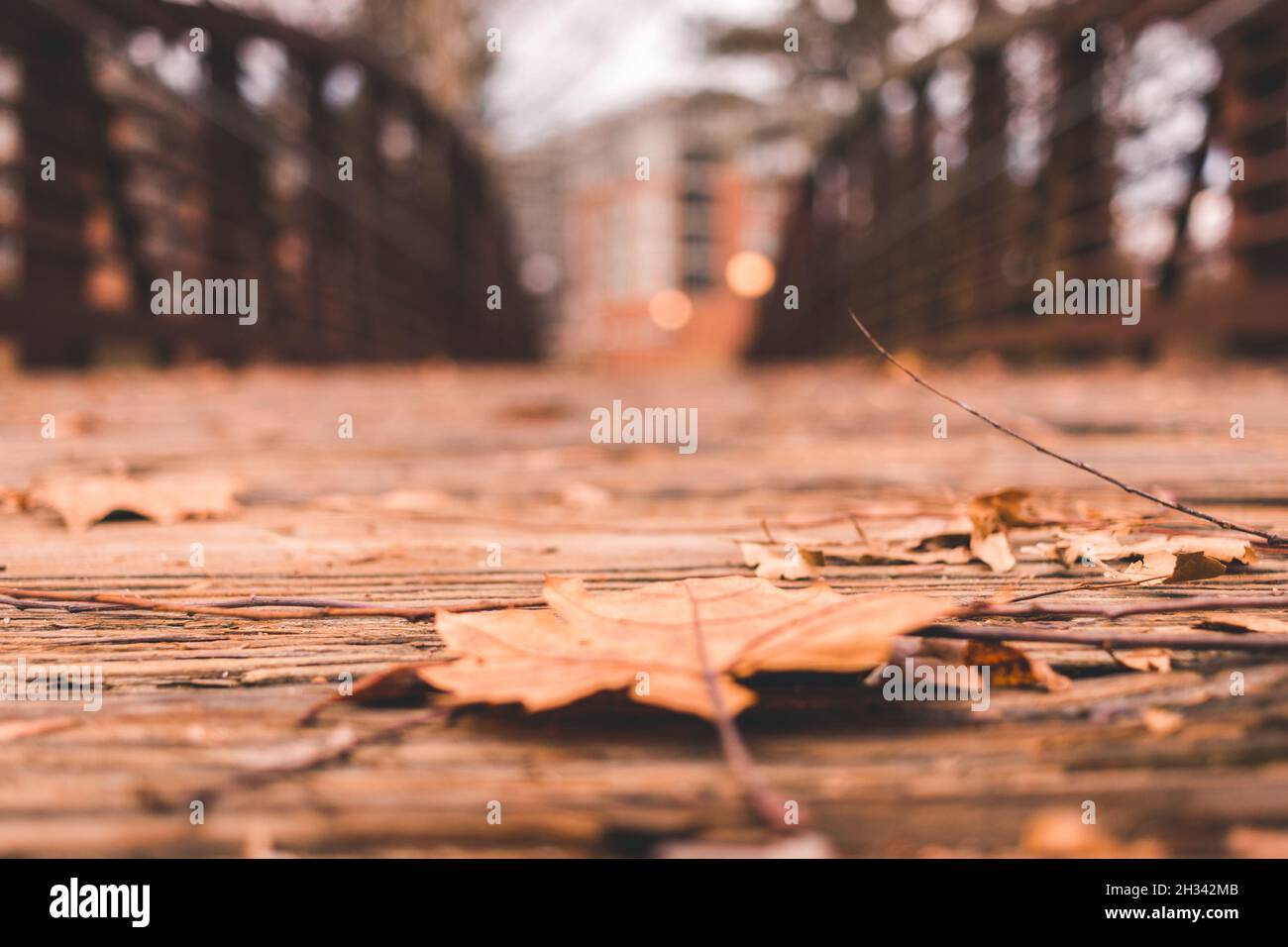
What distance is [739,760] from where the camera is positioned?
1.33ft

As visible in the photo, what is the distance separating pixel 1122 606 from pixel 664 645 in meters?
0.33

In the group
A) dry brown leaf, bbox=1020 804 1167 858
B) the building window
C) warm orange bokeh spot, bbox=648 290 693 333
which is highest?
the building window

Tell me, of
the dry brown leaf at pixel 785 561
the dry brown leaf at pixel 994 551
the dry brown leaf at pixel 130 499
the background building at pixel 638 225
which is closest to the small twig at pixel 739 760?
the dry brown leaf at pixel 785 561

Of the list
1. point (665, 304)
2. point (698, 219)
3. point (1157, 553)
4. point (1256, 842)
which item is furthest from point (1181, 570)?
point (698, 219)

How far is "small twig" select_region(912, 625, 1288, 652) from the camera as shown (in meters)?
0.50

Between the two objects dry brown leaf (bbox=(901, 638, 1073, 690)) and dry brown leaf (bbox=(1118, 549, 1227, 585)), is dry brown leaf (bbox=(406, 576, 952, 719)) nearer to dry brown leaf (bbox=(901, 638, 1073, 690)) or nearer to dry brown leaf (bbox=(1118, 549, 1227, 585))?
dry brown leaf (bbox=(901, 638, 1073, 690))

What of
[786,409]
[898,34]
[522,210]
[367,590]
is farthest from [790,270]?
[522,210]

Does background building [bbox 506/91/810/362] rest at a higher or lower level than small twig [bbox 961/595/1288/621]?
higher

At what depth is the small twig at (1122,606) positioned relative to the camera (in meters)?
0.57

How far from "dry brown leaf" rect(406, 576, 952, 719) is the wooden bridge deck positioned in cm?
2

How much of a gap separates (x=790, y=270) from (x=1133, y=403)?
975 centimetres

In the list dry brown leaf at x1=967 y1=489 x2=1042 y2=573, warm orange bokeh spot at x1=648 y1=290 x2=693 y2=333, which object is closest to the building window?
warm orange bokeh spot at x1=648 y1=290 x2=693 y2=333

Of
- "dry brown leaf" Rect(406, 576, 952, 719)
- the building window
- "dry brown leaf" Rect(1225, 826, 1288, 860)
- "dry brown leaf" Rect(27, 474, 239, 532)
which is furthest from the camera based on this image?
the building window
